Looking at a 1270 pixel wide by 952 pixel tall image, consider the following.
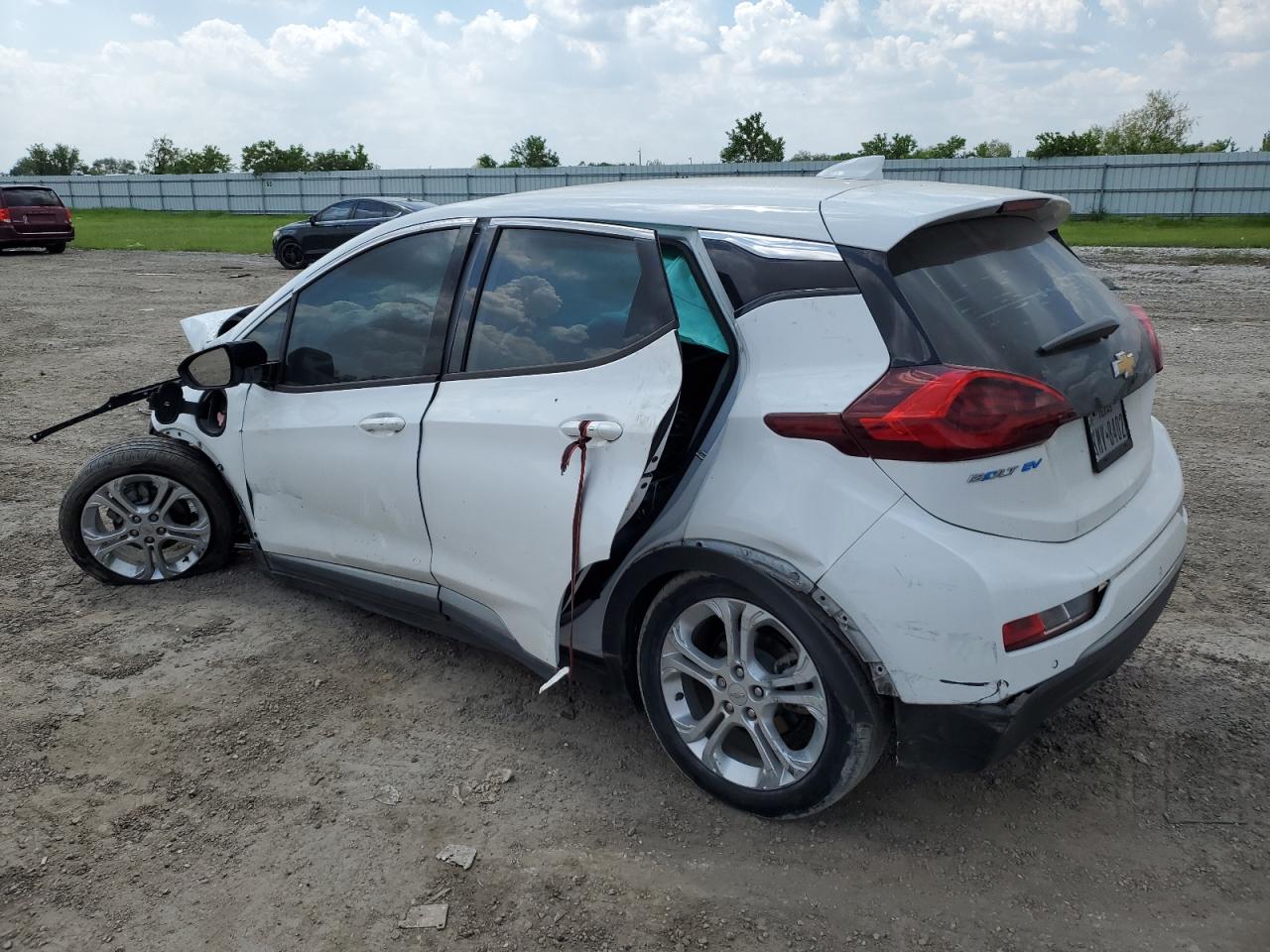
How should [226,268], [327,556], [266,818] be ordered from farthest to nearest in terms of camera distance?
[226,268], [327,556], [266,818]

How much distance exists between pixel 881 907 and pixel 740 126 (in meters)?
55.6

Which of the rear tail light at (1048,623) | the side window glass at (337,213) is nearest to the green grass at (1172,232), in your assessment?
the side window glass at (337,213)

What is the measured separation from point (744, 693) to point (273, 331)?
2.48m

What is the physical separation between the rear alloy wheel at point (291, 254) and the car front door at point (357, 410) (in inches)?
729

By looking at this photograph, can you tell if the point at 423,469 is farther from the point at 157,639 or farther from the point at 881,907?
the point at 881,907

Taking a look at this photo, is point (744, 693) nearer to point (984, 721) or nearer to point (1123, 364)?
point (984, 721)

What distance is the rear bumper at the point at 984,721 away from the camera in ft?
8.09

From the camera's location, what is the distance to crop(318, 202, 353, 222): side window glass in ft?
72.5

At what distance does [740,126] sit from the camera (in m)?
54.3

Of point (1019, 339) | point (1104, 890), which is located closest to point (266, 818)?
point (1104, 890)

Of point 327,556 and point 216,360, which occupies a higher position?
point 216,360

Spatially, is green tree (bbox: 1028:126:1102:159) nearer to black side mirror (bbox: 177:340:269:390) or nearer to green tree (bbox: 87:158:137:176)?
black side mirror (bbox: 177:340:269:390)

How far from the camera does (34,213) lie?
79.9 feet

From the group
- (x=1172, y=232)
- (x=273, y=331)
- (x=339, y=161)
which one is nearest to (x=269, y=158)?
(x=339, y=161)
